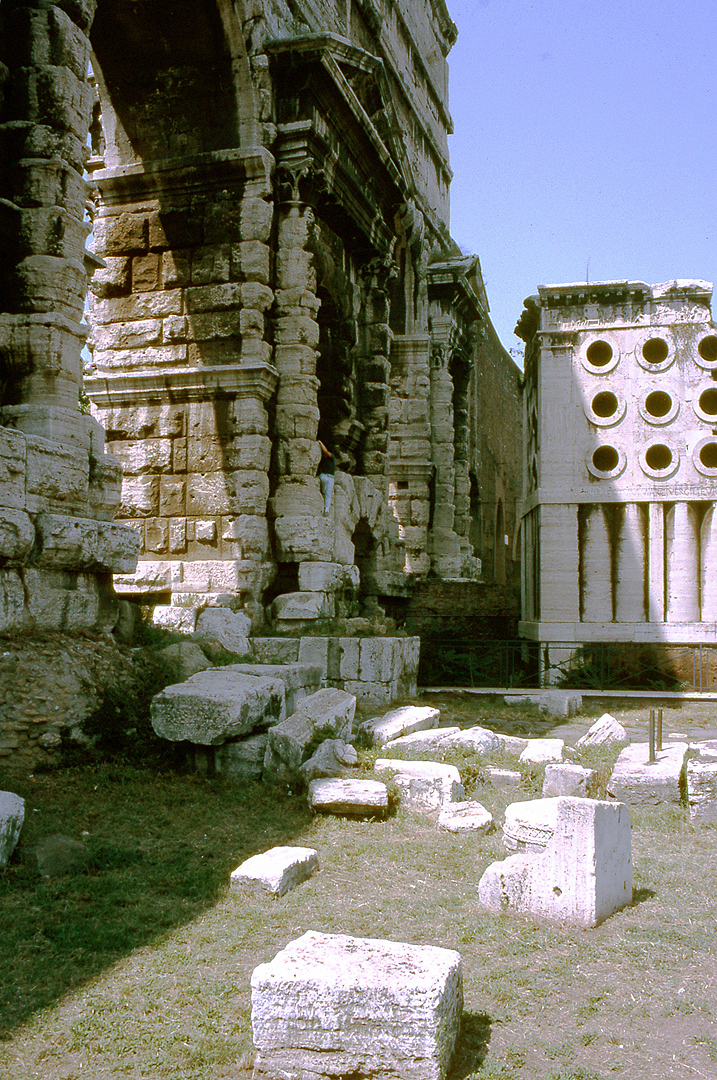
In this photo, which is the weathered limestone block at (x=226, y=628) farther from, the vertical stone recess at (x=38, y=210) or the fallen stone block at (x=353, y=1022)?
the fallen stone block at (x=353, y=1022)

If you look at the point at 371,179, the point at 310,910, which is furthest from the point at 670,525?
the point at 310,910

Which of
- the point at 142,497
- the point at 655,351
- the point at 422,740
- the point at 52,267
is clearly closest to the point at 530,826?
the point at 422,740

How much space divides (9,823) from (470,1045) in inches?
89.0

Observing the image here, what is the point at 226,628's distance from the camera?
852 cm

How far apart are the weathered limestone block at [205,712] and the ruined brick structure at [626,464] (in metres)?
6.66

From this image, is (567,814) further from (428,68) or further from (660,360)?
(428,68)

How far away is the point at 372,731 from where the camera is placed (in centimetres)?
720

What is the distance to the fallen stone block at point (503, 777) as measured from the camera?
6102 millimetres

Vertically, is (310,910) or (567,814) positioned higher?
(567,814)

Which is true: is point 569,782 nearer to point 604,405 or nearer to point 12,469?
point 12,469

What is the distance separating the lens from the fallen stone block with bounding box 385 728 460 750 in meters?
6.84

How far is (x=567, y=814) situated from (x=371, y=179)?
381 inches

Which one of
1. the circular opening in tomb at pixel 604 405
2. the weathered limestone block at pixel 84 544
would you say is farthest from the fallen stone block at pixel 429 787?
the circular opening in tomb at pixel 604 405

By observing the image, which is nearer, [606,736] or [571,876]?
[571,876]
